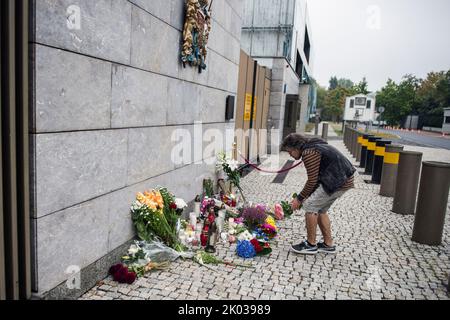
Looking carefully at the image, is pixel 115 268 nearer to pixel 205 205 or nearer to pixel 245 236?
pixel 245 236

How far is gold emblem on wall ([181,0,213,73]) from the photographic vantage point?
5125mm

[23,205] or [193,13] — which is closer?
[23,205]

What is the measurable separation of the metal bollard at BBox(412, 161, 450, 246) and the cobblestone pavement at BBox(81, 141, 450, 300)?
20 cm

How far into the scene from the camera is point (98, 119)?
3471 mm

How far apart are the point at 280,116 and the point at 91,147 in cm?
1234

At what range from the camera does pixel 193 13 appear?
16.9 feet

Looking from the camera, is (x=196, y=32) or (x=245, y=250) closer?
(x=245, y=250)

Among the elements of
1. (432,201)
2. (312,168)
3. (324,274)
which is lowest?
(324,274)

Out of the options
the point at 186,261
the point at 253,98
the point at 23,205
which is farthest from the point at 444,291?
the point at 253,98

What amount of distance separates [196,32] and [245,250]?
310cm

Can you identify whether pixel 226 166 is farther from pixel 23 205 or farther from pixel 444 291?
pixel 23 205

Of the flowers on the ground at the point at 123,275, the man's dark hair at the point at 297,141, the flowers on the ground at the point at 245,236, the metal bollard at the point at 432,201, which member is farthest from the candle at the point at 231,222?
the metal bollard at the point at 432,201

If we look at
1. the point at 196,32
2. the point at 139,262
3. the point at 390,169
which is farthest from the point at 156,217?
the point at 390,169

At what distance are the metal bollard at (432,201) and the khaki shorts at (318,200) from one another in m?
1.67
